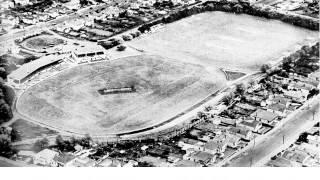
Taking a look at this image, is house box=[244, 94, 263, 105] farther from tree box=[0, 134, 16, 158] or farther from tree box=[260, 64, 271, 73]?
tree box=[0, 134, 16, 158]

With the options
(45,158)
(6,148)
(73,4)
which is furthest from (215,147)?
(73,4)

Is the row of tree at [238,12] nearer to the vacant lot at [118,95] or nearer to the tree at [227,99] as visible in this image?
the vacant lot at [118,95]

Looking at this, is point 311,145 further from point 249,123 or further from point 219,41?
point 219,41

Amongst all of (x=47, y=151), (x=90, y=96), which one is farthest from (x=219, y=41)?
(x=47, y=151)

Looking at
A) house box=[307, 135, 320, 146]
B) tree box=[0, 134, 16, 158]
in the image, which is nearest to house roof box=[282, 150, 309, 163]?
house box=[307, 135, 320, 146]

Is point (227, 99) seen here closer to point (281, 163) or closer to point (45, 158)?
point (281, 163)
